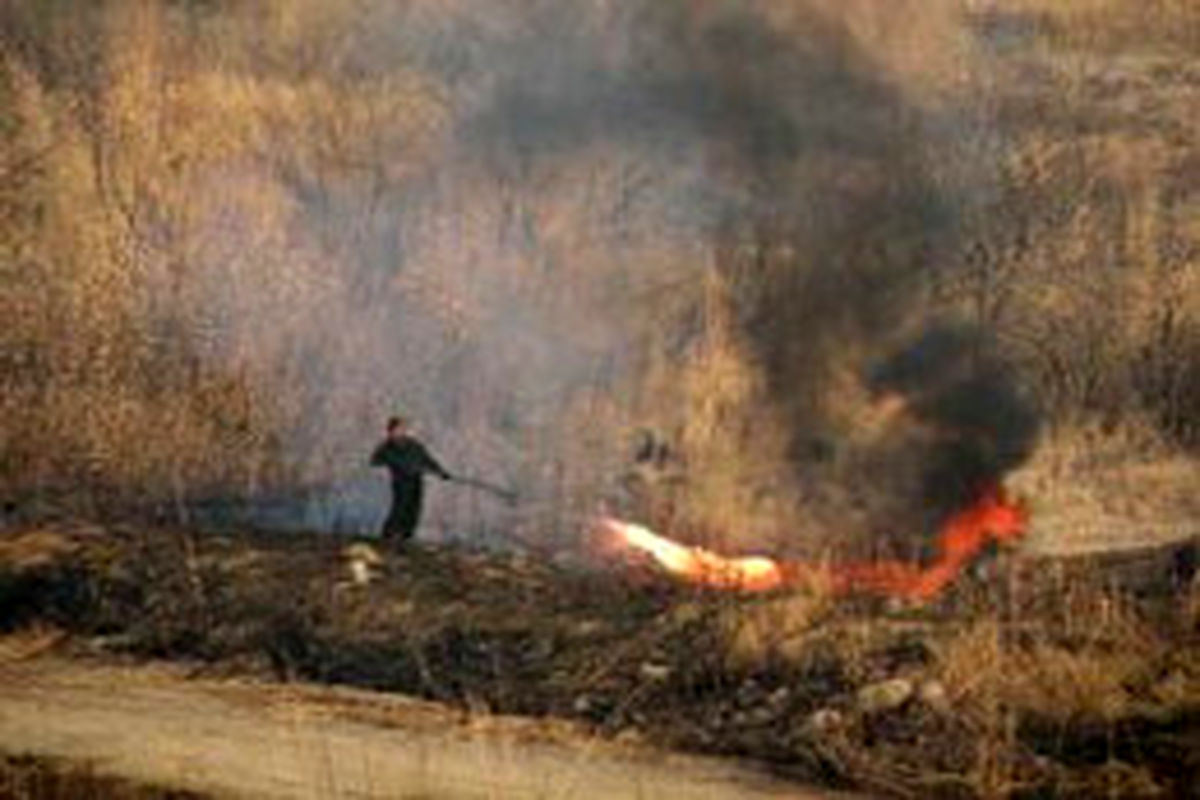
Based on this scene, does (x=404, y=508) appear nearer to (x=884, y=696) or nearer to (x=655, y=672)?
(x=655, y=672)

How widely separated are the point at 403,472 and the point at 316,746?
6.35 m

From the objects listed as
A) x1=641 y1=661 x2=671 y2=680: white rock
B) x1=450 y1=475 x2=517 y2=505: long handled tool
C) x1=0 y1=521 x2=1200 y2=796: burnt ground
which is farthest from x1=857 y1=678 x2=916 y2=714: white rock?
x1=450 y1=475 x2=517 y2=505: long handled tool

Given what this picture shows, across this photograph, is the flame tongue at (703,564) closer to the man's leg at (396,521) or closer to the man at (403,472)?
the man at (403,472)

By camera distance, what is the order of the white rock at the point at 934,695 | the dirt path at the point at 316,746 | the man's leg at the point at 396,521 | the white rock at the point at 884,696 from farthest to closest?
the man's leg at the point at 396,521 < the white rock at the point at 884,696 < the white rock at the point at 934,695 < the dirt path at the point at 316,746

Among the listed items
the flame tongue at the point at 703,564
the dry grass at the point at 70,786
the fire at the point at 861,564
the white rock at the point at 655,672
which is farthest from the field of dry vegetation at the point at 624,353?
the dry grass at the point at 70,786

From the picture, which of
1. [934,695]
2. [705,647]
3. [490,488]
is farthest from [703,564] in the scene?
[934,695]

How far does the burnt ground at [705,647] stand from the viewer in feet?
49.1

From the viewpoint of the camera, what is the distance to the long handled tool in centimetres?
2205

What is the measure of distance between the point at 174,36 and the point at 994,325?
12.5m

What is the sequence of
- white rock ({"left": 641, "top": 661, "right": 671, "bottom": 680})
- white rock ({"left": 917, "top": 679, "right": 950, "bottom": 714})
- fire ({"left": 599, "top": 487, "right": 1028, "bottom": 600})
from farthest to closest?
fire ({"left": 599, "top": 487, "right": 1028, "bottom": 600}), white rock ({"left": 641, "top": 661, "right": 671, "bottom": 680}), white rock ({"left": 917, "top": 679, "right": 950, "bottom": 714})

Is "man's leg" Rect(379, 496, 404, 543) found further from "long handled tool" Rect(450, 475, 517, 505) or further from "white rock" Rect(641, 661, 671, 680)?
"white rock" Rect(641, 661, 671, 680)

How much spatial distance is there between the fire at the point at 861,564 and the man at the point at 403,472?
6.74ft

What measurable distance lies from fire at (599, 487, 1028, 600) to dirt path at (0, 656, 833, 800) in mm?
4027

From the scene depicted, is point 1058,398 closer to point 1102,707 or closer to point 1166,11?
point 1102,707
